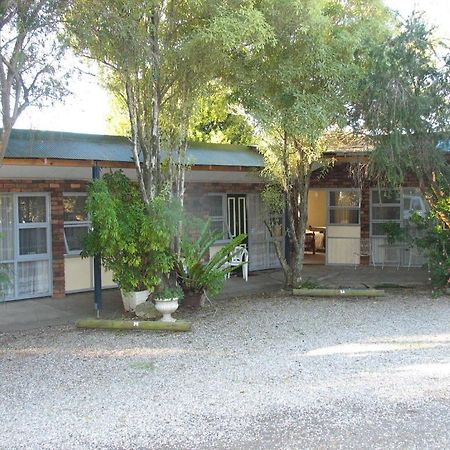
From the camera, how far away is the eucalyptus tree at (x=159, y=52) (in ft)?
24.1

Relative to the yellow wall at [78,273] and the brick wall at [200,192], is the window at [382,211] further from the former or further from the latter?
the yellow wall at [78,273]

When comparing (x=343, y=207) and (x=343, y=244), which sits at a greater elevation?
(x=343, y=207)

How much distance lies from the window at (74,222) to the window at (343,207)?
7327 millimetres

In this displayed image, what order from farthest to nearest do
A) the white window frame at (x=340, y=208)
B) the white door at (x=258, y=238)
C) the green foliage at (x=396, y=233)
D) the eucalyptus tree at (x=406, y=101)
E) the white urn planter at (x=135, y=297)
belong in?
1. the white window frame at (x=340, y=208)
2. the white door at (x=258, y=238)
3. the green foliage at (x=396, y=233)
4. the eucalyptus tree at (x=406, y=101)
5. the white urn planter at (x=135, y=297)

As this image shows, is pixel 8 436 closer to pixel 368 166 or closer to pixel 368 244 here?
pixel 368 166

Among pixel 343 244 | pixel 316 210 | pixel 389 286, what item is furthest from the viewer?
pixel 316 210

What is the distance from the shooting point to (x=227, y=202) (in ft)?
45.5

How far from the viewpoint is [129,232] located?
8.42 meters

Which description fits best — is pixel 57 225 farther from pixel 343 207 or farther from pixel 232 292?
pixel 343 207

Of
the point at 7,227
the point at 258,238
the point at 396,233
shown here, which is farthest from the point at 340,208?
the point at 7,227

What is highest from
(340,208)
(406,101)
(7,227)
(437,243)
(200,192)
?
(406,101)

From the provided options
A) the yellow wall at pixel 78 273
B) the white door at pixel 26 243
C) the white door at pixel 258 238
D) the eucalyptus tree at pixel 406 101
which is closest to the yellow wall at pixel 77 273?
the yellow wall at pixel 78 273

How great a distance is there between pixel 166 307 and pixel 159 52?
3.75m

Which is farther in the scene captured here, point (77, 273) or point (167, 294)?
point (77, 273)
